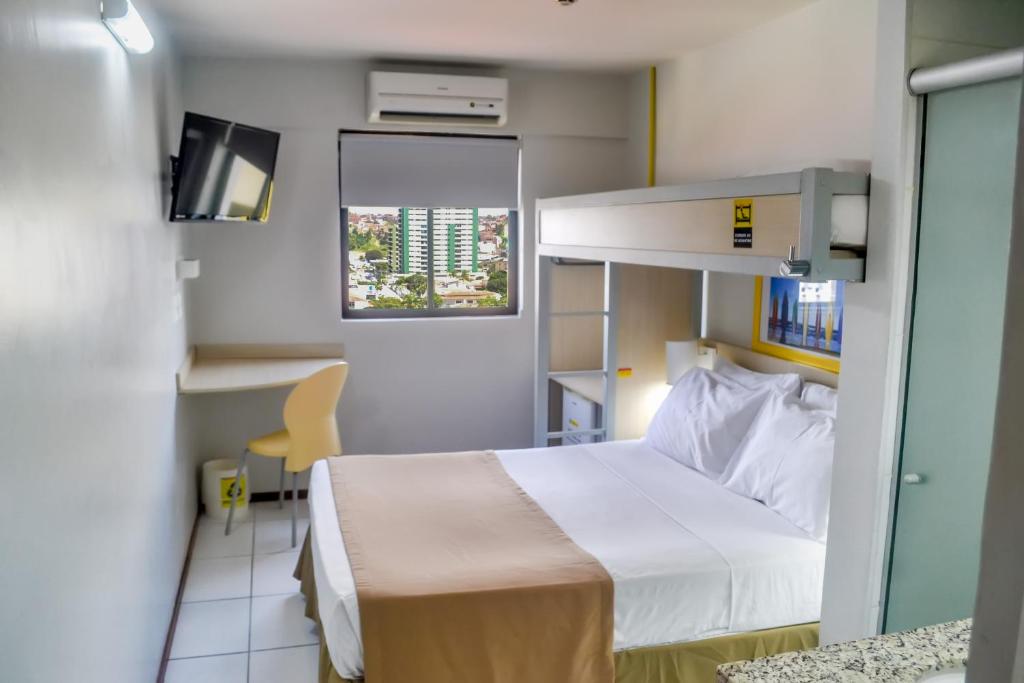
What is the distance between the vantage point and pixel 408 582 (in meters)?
2.54

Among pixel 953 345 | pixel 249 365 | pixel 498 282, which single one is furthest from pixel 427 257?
pixel 953 345

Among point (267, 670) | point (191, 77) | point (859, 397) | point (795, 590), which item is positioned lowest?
point (267, 670)

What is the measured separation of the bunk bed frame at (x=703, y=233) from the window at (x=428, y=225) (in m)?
0.60

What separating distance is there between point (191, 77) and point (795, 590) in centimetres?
387

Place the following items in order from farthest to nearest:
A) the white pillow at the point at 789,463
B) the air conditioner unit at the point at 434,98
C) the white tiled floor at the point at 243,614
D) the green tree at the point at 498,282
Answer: the green tree at the point at 498,282
the air conditioner unit at the point at 434,98
the white tiled floor at the point at 243,614
the white pillow at the point at 789,463

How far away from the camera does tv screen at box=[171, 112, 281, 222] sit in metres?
3.46

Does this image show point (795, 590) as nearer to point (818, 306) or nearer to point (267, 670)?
point (818, 306)

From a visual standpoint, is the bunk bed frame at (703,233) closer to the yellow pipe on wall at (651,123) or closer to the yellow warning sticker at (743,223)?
the yellow warning sticker at (743,223)

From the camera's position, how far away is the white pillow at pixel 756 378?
3.57m

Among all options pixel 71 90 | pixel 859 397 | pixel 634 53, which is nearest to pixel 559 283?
pixel 634 53

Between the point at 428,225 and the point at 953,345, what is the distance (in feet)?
11.5

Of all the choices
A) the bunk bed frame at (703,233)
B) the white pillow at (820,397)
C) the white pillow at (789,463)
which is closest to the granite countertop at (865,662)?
the bunk bed frame at (703,233)

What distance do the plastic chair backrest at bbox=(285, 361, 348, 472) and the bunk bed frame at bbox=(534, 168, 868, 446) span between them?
3.59 ft

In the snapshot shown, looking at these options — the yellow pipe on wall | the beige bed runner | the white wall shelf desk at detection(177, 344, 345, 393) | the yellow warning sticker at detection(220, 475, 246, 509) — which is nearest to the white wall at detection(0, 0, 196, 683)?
the beige bed runner
